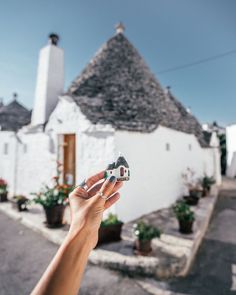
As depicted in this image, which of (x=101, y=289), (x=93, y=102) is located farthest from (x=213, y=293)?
(x=93, y=102)

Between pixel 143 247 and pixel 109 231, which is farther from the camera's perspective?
pixel 109 231

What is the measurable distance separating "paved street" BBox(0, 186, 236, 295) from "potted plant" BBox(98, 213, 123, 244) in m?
0.69

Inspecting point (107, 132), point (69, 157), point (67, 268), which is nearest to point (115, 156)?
point (107, 132)

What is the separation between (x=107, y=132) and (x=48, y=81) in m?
3.98

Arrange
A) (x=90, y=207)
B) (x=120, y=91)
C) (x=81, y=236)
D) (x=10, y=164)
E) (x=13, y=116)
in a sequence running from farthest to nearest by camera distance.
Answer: (x=13, y=116)
(x=10, y=164)
(x=120, y=91)
(x=90, y=207)
(x=81, y=236)

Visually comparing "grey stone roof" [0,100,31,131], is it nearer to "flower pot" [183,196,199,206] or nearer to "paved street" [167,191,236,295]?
"flower pot" [183,196,199,206]

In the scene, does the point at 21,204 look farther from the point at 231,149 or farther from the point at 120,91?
the point at 231,149

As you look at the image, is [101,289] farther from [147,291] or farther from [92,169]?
[92,169]

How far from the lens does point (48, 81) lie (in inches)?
316

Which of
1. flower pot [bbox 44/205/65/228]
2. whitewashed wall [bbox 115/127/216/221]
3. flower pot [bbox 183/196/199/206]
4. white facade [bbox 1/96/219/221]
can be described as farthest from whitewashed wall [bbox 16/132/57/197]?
flower pot [bbox 183/196/199/206]

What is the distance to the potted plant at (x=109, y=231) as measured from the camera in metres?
4.36

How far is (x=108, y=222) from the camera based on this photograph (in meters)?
4.48

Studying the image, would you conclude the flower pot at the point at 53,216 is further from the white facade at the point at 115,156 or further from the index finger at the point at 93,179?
the index finger at the point at 93,179

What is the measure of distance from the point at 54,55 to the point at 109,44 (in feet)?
8.56
